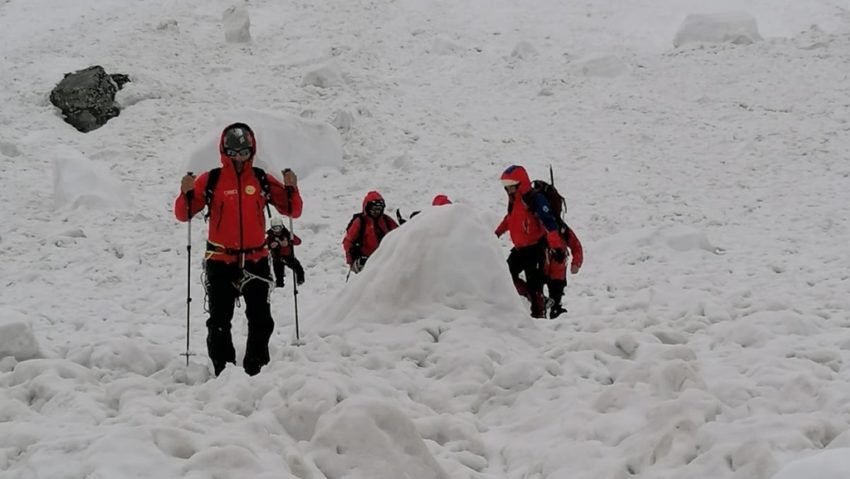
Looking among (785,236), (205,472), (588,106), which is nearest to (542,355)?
(205,472)

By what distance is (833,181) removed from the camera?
16438 mm

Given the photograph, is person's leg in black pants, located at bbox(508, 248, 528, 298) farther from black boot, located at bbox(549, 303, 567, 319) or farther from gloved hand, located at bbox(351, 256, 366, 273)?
gloved hand, located at bbox(351, 256, 366, 273)

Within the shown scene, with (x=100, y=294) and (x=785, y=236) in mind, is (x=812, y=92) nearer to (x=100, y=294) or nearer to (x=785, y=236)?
(x=785, y=236)

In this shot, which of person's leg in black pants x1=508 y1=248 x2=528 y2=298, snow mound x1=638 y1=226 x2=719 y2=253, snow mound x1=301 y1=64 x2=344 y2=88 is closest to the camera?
person's leg in black pants x1=508 y1=248 x2=528 y2=298

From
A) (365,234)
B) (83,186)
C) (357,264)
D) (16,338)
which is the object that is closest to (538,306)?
(357,264)

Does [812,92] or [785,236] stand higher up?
[812,92]

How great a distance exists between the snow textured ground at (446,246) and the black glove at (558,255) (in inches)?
30.3

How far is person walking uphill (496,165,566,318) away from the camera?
9.41 meters

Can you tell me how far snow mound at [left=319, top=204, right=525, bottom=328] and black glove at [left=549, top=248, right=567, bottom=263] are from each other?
146 cm

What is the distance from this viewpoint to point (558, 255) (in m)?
9.52

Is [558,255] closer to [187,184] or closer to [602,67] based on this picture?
[187,184]

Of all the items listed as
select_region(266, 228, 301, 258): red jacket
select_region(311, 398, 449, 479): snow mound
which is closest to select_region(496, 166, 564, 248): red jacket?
select_region(266, 228, 301, 258): red jacket

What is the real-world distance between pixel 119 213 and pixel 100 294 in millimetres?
3548

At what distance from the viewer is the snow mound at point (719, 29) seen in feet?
82.6
